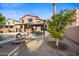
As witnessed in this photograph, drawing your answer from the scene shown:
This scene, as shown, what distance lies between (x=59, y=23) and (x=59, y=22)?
0.02 m

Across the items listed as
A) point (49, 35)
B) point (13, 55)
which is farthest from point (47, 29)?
point (13, 55)

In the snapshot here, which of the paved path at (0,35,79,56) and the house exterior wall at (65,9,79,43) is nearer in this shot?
the paved path at (0,35,79,56)

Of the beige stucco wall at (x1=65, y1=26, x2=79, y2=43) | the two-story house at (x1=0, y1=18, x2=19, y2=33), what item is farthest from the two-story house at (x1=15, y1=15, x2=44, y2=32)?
the beige stucco wall at (x1=65, y1=26, x2=79, y2=43)

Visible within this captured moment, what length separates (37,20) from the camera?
11.4 ft

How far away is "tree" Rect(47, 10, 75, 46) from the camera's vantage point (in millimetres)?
3389

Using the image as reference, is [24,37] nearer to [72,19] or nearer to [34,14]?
Result: [34,14]

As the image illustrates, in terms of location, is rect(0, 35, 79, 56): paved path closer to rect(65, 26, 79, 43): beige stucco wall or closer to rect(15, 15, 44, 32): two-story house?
rect(65, 26, 79, 43): beige stucco wall

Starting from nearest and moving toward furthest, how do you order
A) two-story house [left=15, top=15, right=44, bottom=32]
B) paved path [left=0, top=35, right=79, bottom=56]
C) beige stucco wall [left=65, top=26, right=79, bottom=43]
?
paved path [left=0, top=35, right=79, bottom=56]
two-story house [left=15, top=15, right=44, bottom=32]
beige stucco wall [left=65, top=26, right=79, bottom=43]

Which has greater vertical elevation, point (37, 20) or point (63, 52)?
point (37, 20)

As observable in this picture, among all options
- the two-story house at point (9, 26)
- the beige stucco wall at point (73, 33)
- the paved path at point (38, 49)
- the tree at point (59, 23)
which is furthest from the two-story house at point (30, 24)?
the beige stucco wall at point (73, 33)

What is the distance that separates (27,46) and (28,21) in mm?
615

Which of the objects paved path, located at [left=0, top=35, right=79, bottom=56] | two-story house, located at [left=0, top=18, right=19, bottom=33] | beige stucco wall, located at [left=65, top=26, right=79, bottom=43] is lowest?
paved path, located at [left=0, top=35, right=79, bottom=56]

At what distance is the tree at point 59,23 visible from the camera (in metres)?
3.39

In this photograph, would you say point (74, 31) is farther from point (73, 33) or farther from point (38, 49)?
point (38, 49)
